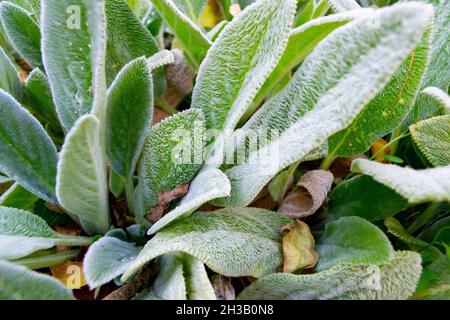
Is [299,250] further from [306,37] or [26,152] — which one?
[26,152]

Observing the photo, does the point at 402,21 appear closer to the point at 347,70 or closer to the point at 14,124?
the point at 347,70

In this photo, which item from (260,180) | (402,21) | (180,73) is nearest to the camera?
(402,21)

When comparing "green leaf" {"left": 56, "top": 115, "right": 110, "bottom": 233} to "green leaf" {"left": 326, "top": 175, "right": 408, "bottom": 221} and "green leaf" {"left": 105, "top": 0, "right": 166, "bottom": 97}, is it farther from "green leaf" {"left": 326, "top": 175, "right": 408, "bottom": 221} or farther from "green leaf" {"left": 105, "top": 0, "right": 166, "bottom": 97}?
"green leaf" {"left": 326, "top": 175, "right": 408, "bottom": 221}

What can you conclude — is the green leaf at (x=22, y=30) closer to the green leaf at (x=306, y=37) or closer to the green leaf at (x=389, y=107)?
the green leaf at (x=306, y=37)
